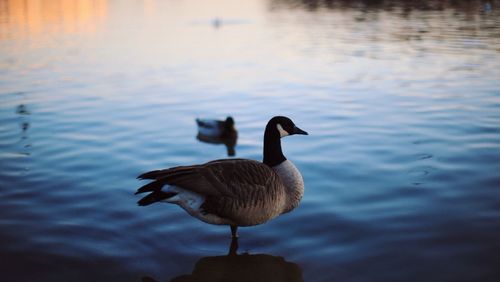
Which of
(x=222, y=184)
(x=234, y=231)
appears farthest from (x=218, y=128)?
(x=222, y=184)

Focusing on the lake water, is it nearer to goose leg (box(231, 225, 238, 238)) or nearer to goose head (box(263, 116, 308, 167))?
goose leg (box(231, 225, 238, 238))

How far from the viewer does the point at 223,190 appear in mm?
7102

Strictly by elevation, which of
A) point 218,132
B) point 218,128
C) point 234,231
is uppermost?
point 218,128

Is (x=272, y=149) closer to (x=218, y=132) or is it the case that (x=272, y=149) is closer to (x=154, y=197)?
(x=154, y=197)

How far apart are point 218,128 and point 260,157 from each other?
2732mm

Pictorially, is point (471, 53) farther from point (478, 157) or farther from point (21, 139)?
point (21, 139)

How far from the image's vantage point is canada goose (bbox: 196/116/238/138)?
1461 cm

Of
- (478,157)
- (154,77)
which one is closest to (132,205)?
(478,157)

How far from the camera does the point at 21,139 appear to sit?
13.6 meters

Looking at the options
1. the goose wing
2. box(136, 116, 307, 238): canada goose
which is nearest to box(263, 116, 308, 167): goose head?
box(136, 116, 307, 238): canada goose

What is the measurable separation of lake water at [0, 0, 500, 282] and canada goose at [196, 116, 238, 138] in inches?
12.3

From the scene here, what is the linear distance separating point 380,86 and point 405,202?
11.9m

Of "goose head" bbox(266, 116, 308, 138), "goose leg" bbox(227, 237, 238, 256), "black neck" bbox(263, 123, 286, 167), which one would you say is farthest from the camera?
"goose head" bbox(266, 116, 308, 138)

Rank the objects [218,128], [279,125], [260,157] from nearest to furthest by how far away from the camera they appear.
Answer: [279,125], [260,157], [218,128]
